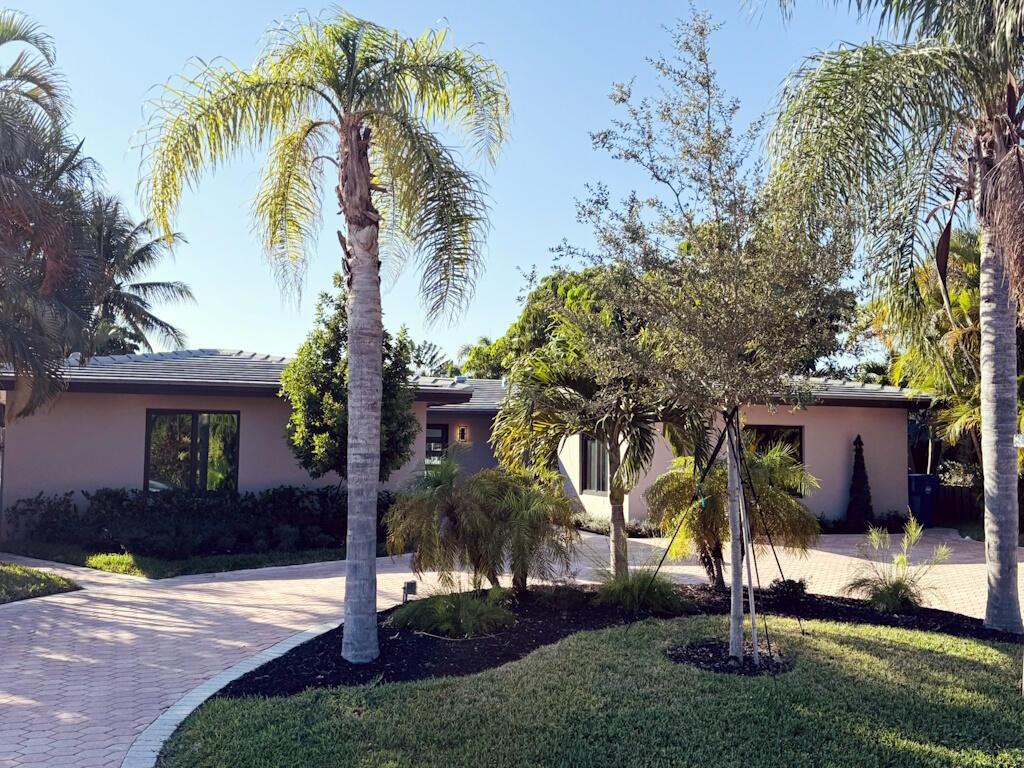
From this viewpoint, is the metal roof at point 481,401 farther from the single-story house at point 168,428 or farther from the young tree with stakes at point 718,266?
the young tree with stakes at point 718,266

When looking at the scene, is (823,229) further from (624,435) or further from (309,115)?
(309,115)

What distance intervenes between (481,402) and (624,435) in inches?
506

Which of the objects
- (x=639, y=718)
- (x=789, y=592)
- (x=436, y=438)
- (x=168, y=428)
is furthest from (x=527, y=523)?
(x=436, y=438)

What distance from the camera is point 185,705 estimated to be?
5930 mm

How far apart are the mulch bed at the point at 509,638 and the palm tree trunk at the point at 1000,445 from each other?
382 millimetres

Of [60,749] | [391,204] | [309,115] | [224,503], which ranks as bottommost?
[60,749]

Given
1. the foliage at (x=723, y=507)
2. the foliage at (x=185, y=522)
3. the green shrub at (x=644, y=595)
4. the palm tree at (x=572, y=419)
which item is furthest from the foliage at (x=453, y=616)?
the foliage at (x=185, y=522)

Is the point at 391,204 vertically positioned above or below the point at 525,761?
above

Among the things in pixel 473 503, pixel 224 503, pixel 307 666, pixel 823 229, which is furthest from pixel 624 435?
pixel 224 503

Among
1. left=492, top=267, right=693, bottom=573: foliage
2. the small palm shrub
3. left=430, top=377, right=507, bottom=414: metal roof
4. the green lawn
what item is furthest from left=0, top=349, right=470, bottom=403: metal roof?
the green lawn

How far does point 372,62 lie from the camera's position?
727cm

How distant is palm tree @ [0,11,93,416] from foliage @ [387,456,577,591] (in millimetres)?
5957

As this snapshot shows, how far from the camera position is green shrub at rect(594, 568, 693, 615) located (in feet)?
28.7

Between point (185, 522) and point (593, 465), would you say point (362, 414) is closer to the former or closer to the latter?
point (185, 522)
